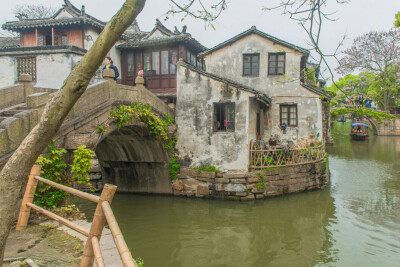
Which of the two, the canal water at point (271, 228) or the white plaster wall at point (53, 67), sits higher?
the white plaster wall at point (53, 67)

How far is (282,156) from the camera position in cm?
1519

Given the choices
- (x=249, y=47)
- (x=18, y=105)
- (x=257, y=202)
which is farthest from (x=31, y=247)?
(x=249, y=47)

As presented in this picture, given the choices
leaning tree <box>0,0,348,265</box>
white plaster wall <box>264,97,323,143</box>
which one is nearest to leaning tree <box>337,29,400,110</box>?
white plaster wall <box>264,97,323,143</box>

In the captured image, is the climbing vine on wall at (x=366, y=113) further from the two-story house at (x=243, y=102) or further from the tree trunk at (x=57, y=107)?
the tree trunk at (x=57, y=107)

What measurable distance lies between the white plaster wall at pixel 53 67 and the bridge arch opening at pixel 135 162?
4884 millimetres

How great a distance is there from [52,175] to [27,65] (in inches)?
524

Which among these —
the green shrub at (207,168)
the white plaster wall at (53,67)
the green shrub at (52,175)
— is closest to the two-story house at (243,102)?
the green shrub at (207,168)

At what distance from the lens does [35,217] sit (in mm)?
6309

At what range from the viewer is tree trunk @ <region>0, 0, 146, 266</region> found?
3.40 m

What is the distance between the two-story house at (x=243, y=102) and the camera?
14281 millimetres

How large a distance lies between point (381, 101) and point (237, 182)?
3753 cm

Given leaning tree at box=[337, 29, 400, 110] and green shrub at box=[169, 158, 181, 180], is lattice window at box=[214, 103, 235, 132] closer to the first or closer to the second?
green shrub at box=[169, 158, 181, 180]

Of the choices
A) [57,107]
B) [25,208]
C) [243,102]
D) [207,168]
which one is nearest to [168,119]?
[207,168]

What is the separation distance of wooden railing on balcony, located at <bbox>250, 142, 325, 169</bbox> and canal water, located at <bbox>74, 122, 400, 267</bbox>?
1.51m
